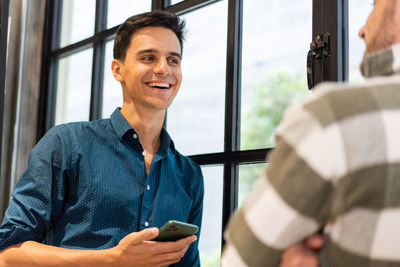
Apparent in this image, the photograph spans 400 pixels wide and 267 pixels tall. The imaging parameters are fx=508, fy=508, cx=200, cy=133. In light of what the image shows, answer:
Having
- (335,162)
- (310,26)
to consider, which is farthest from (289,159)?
(310,26)

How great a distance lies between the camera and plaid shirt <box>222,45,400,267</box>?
58 centimetres

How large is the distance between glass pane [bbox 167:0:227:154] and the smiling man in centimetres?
21

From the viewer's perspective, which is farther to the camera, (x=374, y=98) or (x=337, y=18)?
(x=337, y=18)

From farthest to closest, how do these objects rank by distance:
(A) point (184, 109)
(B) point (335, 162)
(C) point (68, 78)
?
(C) point (68, 78)
(A) point (184, 109)
(B) point (335, 162)

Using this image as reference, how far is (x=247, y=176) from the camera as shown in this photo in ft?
6.44

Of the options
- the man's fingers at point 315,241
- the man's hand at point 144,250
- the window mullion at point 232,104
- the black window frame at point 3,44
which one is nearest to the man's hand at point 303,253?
the man's fingers at point 315,241

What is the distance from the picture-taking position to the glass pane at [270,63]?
1844 millimetres

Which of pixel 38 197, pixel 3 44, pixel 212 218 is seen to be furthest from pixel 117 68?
pixel 3 44

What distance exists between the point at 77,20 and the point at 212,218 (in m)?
1.64

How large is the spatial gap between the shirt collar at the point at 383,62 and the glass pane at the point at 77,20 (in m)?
2.42

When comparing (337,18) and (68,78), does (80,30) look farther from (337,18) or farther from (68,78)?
(337,18)

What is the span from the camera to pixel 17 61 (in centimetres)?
295

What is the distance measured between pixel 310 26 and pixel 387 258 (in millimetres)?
1321

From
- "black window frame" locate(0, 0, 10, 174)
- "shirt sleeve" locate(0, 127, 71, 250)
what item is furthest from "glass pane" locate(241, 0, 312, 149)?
"black window frame" locate(0, 0, 10, 174)
